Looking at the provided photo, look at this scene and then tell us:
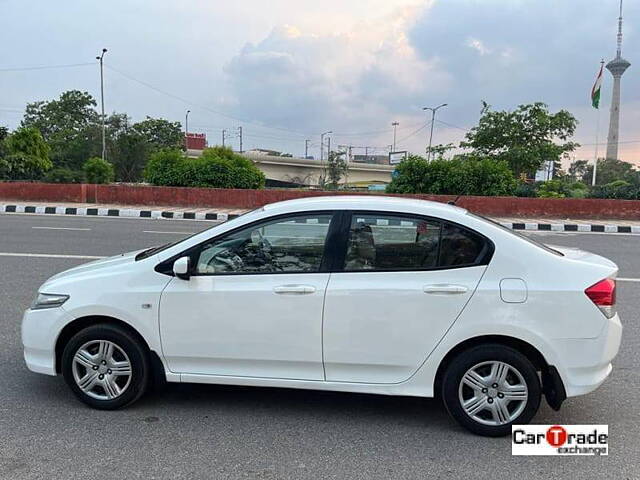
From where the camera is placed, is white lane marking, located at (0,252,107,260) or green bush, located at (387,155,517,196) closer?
white lane marking, located at (0,252,107,260)

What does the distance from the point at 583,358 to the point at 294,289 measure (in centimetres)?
183

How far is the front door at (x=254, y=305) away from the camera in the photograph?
3.35 m

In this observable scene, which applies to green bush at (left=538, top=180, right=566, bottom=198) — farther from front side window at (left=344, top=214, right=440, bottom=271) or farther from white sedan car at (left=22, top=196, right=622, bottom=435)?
front side window at (left=344, top=214, right=440, bottom=271)

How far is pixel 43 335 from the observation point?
3.61 meters

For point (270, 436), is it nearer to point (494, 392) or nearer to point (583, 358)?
point (494, 392)

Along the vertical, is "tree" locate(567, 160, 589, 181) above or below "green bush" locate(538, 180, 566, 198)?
above

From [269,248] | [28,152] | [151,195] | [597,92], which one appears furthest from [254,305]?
[28,152]

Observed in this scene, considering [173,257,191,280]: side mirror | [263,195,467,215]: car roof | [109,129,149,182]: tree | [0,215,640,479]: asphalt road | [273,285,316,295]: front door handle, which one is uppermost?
[109,129,149,182]: tree

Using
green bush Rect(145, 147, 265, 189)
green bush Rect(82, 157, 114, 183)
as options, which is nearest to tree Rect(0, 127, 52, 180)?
green bush Rect(82, 157, 114, 183)

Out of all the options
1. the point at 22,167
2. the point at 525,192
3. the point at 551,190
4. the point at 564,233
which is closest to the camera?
the point at 564,233

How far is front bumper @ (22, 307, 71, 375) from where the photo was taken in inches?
140

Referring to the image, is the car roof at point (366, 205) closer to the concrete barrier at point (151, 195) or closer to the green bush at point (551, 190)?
the concrete barrier at point (151, 195)

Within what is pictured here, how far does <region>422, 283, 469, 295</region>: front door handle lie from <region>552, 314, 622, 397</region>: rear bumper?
64 centimetres

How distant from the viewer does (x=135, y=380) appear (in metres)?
3.53
